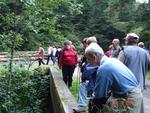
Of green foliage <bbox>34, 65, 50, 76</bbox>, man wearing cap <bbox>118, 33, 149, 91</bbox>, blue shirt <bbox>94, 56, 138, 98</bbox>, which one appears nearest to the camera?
blue shirt <bbox>94, 56, 138, 98</bbox>

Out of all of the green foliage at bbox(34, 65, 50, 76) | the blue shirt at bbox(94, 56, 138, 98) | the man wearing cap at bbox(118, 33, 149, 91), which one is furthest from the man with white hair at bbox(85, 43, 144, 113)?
the green foliage at bbox(34, 65, 50, 76)

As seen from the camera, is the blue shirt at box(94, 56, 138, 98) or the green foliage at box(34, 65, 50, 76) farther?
the green foliage at box(34, 65, 50, 76)

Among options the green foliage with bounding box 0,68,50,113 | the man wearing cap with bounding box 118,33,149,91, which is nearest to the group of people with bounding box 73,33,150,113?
the man wearing cap with bounding box 118,33,149,91

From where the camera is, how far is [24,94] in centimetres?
1288

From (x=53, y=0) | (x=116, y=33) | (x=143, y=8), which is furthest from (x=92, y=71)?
(x=116, y=33)

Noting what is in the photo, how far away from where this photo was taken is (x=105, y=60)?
534 centimetres

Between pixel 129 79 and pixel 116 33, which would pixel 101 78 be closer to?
pixel 129 79

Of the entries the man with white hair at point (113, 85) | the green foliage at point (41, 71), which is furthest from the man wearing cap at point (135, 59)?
the green foliage at point (41, 71)

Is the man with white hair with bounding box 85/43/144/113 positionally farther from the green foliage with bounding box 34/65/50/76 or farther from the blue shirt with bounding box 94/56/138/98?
the green foliage with bounding box 34/65/50/76

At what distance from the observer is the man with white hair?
532 centimetres

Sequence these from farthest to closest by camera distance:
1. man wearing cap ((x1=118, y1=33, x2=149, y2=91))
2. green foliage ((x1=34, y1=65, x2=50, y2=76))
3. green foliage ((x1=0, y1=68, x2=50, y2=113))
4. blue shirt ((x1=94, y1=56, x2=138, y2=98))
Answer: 1. green foliage ((x1=34, y1=65, x2=50, y2=76))
2. green foliage ((x1=0, y1=68, x2=50, y2=113))
3. man wearing cap ((x1=118, y1=33, x2=149, y2=91))
4. blue shirt ((x1=94, y1=56, x2=138, y2=98))

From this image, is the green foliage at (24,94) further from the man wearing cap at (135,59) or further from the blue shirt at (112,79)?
the blue shirt at (112,79)

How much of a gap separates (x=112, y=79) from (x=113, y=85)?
0.10 metres

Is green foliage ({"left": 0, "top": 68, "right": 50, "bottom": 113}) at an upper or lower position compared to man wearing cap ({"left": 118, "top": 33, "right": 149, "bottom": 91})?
lower
